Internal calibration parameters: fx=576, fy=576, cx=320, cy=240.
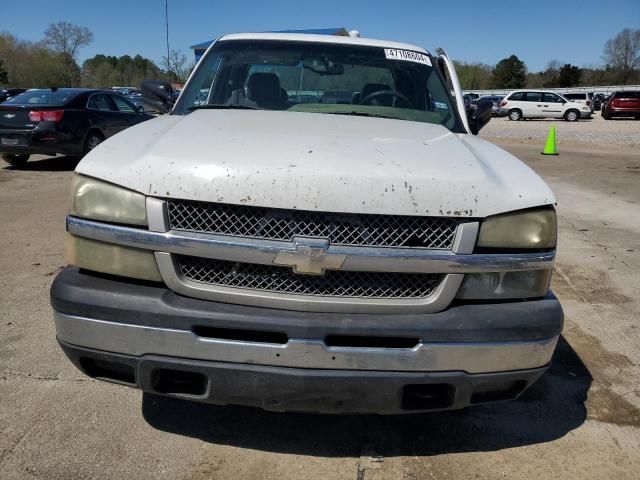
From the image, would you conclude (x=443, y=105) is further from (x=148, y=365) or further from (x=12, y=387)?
(x=12, y=387)

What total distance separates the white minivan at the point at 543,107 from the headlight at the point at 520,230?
Result: 1322 inches

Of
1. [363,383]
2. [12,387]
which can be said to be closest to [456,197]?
[363,383]

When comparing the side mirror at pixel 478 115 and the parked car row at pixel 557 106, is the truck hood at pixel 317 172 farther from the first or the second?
the parked car row at pixel 557 106

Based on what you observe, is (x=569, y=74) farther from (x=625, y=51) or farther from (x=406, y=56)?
(x=406, y=56)

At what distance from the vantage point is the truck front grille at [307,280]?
6.97 ft

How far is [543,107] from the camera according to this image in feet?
109

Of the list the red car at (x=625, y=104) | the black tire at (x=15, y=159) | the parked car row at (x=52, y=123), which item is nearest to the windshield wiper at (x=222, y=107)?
the parked car row at (x=52, y=123)

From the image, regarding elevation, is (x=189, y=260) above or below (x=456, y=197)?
below

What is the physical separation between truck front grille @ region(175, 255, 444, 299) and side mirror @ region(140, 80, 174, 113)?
7.31 feet

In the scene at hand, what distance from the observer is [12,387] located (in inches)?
118

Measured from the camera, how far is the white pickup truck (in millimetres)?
2064

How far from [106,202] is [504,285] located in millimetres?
1548

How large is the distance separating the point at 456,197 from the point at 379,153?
1.28 ft

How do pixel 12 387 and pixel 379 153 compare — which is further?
pixel 12 387
